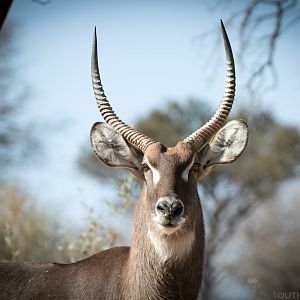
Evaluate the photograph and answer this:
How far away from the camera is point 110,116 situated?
983cm

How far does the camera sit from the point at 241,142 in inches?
388

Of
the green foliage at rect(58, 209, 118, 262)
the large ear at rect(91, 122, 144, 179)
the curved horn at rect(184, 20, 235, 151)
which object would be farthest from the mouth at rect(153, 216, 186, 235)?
the green foliage at rect(58, 209, 118, 262)

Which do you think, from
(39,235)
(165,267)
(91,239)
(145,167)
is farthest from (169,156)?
(39,235)

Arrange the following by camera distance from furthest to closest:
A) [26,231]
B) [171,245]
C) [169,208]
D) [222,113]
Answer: [26,231]
[222,113]
[171,245]
[169,208]

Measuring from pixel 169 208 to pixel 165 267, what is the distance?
0.73 meters

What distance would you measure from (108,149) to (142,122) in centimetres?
2574

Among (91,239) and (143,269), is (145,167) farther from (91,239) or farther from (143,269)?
(91,239)

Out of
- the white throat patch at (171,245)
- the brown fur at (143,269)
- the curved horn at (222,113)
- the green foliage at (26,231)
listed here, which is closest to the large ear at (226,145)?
the curved horn at (222,113)

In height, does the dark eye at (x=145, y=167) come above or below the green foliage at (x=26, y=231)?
above

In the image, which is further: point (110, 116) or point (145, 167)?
point (110, 116)

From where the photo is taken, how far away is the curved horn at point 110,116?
9547 mm

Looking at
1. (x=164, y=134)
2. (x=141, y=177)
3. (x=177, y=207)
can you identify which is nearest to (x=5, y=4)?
(x=141, y=177)

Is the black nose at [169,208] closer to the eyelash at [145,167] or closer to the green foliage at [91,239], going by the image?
the eyelash at [145,167]

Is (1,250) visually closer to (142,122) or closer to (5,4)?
(5,4)
